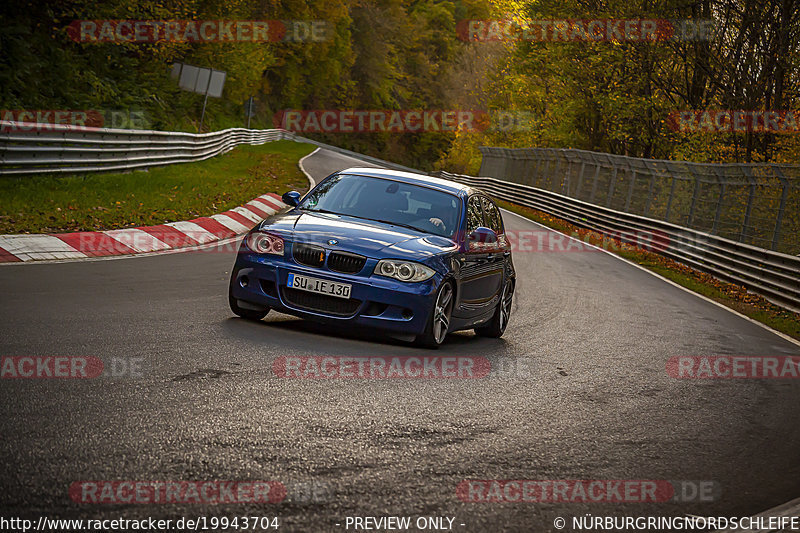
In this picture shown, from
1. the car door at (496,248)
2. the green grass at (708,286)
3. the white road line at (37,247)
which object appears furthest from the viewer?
the green grass at (708,286)

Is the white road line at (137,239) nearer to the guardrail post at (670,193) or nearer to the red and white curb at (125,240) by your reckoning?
the red and white curb at (125,240)

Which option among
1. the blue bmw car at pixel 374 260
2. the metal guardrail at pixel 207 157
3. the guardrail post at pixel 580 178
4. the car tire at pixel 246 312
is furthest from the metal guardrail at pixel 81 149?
the guardrail post at pixel 580 178

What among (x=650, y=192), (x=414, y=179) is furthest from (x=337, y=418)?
(x=650, y=192)

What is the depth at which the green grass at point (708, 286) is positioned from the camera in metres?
15.8

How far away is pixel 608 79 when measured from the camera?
3775 centimetres

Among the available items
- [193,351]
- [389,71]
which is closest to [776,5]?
[193,351]

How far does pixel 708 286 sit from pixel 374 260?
13.7 meters

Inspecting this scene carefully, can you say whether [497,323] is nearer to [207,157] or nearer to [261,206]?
[261,206]

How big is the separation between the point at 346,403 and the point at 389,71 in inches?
3680

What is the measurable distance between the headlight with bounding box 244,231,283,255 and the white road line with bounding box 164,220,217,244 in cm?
709

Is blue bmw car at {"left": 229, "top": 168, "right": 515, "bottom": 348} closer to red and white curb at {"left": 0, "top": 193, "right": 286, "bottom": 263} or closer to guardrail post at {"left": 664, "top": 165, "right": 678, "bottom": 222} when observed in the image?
red and white curb at {"left": 0, "top": 193, "right": 286, "bottom": 263}

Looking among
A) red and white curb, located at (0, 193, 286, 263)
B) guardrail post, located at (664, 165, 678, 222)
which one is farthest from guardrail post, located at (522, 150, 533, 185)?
red and white curb, located at (0, 193, 286, 263)

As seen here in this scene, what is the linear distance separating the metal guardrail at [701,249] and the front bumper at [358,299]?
10452mm

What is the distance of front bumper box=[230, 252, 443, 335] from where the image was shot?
7.94 metres
